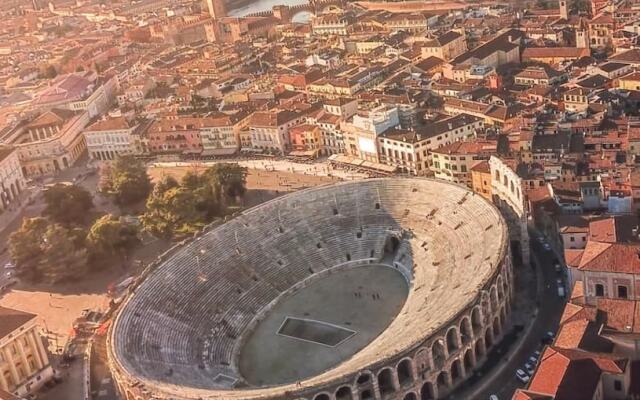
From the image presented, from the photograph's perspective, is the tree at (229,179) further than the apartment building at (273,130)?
No

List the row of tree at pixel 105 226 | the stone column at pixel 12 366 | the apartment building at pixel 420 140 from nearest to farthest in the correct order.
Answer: the stone column at pixel 12 366
the row of tree at pixel 105 226
the apartment building at pixel 420 140

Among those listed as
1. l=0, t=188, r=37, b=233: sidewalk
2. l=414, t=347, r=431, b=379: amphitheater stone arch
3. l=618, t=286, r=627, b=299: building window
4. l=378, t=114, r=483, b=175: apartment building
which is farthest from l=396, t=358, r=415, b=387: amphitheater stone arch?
l=0, t=188, r=37, b=233: sidewalk

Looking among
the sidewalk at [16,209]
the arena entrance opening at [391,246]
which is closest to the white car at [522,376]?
the arena entrance opening at [391,246]

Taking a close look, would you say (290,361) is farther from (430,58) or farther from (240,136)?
(430,58)

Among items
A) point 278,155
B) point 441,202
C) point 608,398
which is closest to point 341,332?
point 441,202

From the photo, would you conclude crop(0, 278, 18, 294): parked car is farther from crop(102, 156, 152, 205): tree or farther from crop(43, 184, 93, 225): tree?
crop(102, 156, 152, 205): tree

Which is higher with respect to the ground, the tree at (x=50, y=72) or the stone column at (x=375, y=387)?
the tree at (x=50, y=72)

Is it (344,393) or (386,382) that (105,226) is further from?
(386,382)

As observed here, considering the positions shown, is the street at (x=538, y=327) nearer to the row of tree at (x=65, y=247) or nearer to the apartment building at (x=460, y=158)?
the apartment building at (x=460, y=158)
